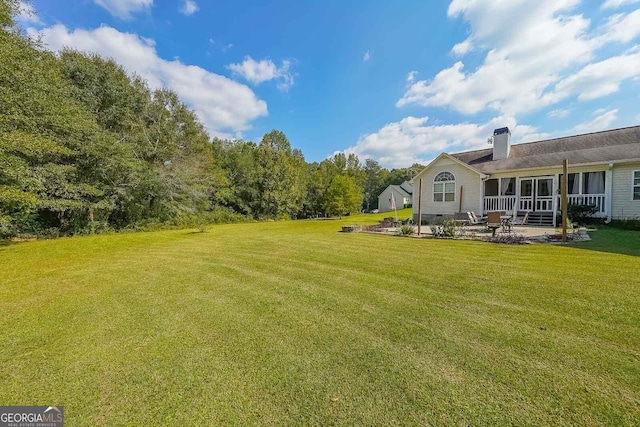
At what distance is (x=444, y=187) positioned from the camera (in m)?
17.5

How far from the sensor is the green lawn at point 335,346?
2.04 meters

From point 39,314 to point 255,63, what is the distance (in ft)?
53.4

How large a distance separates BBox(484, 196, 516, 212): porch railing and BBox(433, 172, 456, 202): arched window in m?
1.96

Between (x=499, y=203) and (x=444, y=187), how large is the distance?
333 centimetres

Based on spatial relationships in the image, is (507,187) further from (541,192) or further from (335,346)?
(335,346)

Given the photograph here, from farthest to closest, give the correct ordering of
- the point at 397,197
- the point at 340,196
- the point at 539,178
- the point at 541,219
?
Answer: the point at 397,197, the point at 340,196, the point at 539,178, the point at 541,219

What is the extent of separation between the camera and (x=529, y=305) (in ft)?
12.6

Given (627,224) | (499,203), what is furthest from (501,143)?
(627,224)

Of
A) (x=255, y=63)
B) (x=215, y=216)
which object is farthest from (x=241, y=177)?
(x=255, y=63)

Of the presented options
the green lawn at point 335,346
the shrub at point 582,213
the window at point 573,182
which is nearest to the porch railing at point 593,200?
the shrub at point 582,213

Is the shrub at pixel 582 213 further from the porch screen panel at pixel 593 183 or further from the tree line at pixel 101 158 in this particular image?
the tree line at pixel 101 158

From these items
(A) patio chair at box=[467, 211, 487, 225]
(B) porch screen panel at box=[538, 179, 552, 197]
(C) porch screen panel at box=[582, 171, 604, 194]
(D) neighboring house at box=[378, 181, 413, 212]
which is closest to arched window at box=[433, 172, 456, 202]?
(A) patio chair at box=[467, 211, 487, 225]

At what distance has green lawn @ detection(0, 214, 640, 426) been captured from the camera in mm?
2035

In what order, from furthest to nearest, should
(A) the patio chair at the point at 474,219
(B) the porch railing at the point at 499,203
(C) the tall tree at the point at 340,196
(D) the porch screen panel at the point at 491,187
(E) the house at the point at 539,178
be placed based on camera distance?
1. (C) the tall tree at the point at 340,196
2. (D) the porch screen panel at the point at 491,187
3. (B) the porch railing at the point at 499,203
4. (A) the patio chair at the point at 474,219
5. (E) the house at the point at 539,178
